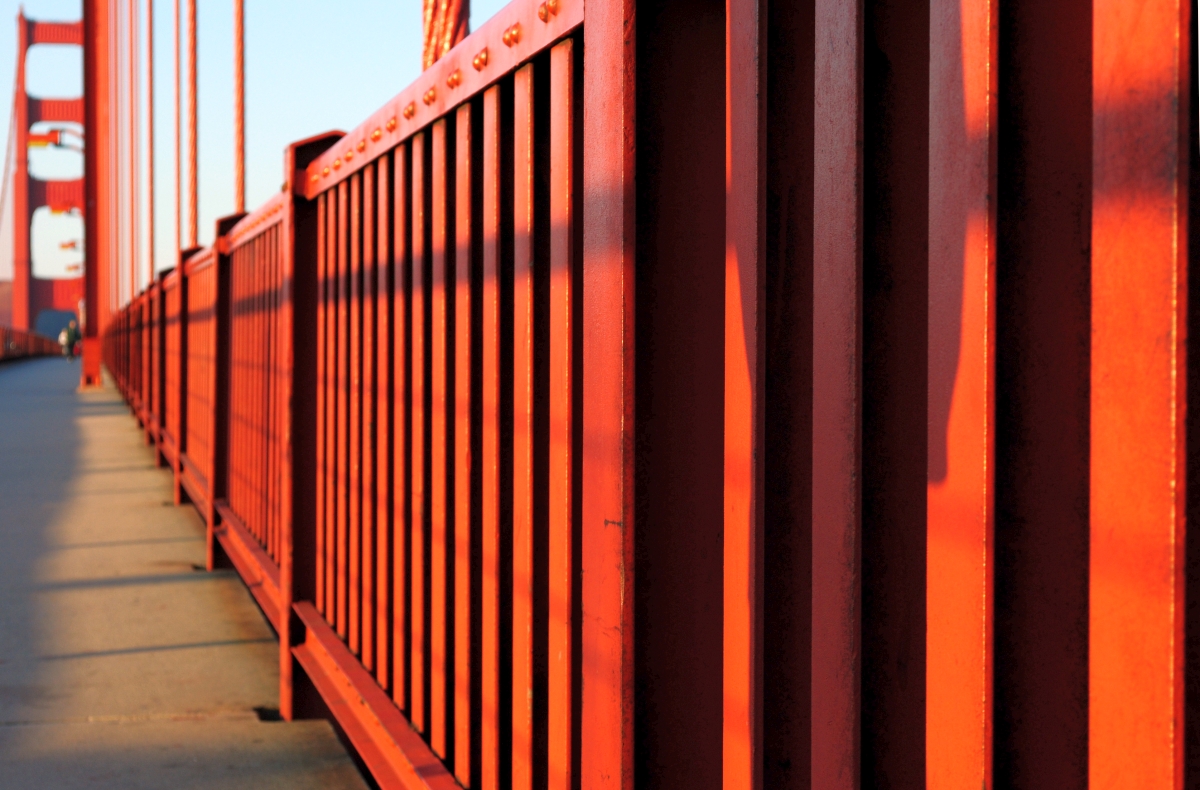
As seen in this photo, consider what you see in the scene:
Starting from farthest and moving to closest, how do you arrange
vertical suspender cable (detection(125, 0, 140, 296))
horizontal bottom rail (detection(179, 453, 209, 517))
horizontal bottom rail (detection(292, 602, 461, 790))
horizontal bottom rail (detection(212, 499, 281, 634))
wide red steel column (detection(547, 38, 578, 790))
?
vertical suspender cable (detection(125, 0, 140, 296)) → horizontal bottom rail (detection(179, 453, 209, 517)) → horizontal bottom rail (detection(212, 499, 281, 634)) → horizontal bottom rail (detection(292, 602, 461, 790)) → wide red steel column (detection(547, 38, 578, 790))

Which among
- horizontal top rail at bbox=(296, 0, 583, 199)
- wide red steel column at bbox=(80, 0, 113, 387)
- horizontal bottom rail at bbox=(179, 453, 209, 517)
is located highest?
wide red steel column at bbox=(80, 0, 113, 387)

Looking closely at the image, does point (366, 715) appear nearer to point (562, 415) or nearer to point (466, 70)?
point (562, 415)

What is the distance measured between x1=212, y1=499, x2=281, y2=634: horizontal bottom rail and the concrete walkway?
143mm

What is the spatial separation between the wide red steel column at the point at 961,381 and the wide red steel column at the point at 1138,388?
95mm

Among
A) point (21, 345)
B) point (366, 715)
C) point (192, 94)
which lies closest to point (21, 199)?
point (21, 345)

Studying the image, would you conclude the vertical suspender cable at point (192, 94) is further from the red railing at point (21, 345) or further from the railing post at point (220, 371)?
the red railing at point (21, 345)

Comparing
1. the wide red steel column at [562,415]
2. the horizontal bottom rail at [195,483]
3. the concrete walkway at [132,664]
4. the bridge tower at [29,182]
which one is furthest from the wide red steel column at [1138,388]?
the bridge tower at [29,182]

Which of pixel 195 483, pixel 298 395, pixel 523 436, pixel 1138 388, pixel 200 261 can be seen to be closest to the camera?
pixel 1138 388

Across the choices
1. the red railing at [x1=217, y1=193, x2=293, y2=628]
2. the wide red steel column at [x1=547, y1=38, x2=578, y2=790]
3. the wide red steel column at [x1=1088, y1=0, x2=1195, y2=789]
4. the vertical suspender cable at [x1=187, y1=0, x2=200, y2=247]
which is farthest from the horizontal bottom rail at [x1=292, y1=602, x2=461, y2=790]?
the vertical suspender cable at [x1=187, y1=0, x2=200, y2=247]

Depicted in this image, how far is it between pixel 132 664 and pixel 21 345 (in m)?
50.9

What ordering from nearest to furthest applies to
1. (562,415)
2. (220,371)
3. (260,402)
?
(562,415)
(260,402)
(220,371)

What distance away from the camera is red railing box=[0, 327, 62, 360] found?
4041cm

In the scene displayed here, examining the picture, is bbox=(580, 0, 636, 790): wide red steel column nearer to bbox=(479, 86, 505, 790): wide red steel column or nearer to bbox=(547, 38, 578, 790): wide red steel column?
bbox=(547, 38, 578, 790): wide red steel column

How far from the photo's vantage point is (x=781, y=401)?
109 centimetres
